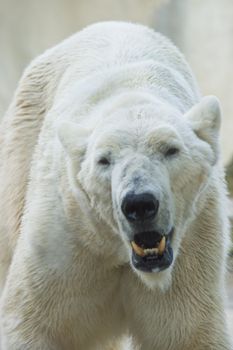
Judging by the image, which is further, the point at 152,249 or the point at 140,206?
the point at 152,249

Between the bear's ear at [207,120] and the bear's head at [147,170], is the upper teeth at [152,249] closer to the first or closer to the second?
the bear's head at [147,170]

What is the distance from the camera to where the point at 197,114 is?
12.4 feet

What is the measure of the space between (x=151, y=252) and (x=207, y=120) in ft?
1.85

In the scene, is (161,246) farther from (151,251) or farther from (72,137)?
(72,137)

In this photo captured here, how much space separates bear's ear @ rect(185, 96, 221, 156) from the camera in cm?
376

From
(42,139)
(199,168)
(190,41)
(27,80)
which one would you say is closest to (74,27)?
(190,41)

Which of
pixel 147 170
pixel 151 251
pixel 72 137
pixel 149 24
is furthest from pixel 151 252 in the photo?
pixel 149 24

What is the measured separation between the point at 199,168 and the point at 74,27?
6.51 meters

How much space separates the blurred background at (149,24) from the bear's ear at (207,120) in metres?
5.61

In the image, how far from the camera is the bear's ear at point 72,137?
3744 millimetres

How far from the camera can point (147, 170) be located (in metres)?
3.40

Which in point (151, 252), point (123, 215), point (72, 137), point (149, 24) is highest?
point (149, 24)

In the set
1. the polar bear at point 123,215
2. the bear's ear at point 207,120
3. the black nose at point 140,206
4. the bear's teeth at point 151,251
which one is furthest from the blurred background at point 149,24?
the black nose at point 140,206

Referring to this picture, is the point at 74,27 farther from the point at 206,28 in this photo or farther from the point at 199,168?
the point at 199,168
